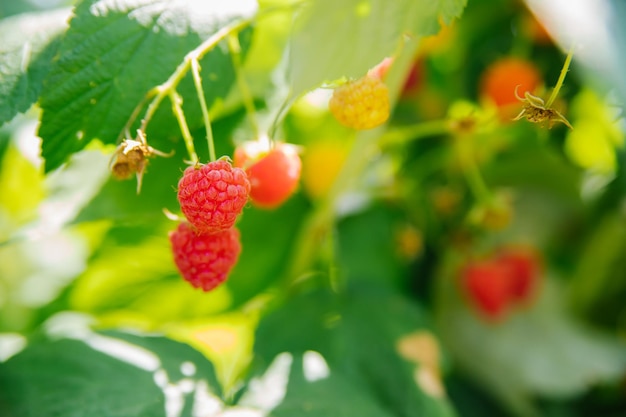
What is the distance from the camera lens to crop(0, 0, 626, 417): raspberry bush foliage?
25.5 inches

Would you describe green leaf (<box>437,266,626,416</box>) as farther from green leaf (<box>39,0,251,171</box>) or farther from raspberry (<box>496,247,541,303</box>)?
green leaf (<box>39,0,251,171</box>)

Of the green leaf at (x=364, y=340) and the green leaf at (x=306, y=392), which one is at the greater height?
the green leaf at (x=306, y=392)

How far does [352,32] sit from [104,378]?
479 millimetres

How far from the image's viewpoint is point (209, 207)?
0.57 metres

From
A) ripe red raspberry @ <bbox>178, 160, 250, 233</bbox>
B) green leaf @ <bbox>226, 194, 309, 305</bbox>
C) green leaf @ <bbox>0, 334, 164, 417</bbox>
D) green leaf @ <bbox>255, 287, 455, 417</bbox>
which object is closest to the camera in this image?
ripe red raspberry @ <bbox>178, 160, 250, 233</bbox>

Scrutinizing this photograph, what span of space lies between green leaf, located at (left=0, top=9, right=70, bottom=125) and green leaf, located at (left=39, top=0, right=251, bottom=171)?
0.09 feet

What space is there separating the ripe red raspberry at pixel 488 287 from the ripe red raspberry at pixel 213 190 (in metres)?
0.72

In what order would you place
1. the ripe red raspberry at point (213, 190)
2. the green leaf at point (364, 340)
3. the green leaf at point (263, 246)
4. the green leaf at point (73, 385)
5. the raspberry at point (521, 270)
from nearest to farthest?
1. the ripe red raspberry at point (213, 190)
2. the green leaf at point (73, 385)
3. the green leaf at point (364, 340)
4. the green leaf at point (263, 246)
5. the raspberry at point (521, 270)

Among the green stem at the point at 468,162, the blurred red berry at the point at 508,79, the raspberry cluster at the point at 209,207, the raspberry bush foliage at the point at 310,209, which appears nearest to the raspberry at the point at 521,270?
the raspberry bush foliage at the point at 310,209

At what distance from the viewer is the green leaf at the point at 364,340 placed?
899 millimetres

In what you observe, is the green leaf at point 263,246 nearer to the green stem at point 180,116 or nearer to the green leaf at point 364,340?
Answer: the green leaf at point 364,340

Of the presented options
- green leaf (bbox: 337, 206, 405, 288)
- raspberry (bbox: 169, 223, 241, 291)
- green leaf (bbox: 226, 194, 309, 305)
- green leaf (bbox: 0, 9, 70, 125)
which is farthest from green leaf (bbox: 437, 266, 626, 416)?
green leaf (bbox: 0, 9, 70, 125)

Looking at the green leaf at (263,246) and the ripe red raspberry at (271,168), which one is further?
the green leaf at (263,246)

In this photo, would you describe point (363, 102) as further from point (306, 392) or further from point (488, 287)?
point (488, 287)
